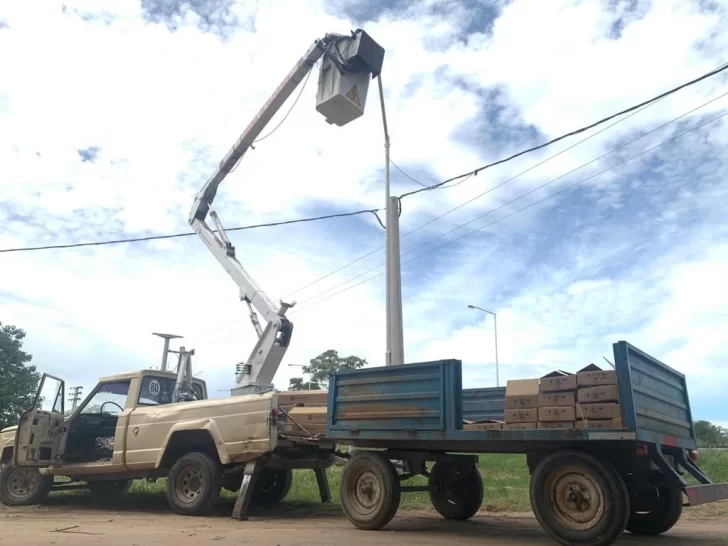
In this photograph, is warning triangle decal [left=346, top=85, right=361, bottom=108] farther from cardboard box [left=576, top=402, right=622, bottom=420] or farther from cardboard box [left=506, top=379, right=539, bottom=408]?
cardboard box [left=576, top=402, right=622, bottom=420]

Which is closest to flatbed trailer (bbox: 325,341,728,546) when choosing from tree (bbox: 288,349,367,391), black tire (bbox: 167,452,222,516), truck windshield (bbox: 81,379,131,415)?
black tire (bbox: 167,452,222,516)

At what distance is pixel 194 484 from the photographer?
900 centimetres

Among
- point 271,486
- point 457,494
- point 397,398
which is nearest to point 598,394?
point 397,398

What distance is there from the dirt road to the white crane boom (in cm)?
328

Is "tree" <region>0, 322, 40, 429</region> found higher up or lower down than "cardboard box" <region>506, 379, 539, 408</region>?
higher up

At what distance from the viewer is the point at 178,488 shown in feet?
29.8

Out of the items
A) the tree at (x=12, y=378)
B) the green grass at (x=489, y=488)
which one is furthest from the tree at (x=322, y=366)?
the green grass at (x=489, y=488)

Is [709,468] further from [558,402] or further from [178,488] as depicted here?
[178,488]

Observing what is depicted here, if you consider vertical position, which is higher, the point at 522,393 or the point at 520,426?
the point at 522,393

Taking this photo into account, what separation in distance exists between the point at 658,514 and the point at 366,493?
335 cm

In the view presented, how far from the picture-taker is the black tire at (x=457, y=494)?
28.2 feet

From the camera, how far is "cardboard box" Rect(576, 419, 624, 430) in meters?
5.89

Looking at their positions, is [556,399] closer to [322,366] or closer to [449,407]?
[449,407]

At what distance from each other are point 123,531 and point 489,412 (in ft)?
15.8
